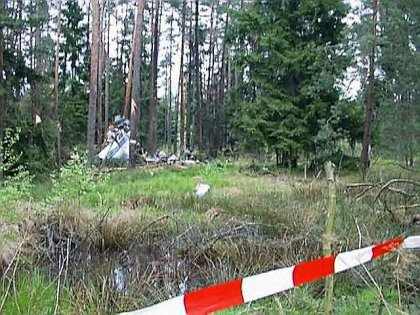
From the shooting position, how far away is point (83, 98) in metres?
32.3

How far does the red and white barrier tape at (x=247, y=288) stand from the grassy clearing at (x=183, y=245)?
59 centimetres

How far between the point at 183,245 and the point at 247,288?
474cm

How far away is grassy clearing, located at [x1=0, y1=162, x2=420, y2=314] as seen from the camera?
4.39 metres

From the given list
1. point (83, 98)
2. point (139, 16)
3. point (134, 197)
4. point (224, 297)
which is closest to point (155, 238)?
point (134, 197)

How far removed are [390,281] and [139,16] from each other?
15218mm

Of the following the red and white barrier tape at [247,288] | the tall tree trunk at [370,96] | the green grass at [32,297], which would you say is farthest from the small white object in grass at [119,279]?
the tall tree trunk at [370,96]

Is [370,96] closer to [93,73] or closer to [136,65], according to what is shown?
[136,65]

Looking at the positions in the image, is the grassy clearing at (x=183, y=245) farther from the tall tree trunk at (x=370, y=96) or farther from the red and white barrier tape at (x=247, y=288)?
the tall tree trunk at (x=370, y=96)

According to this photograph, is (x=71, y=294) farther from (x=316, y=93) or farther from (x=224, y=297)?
(x=316, y=93)

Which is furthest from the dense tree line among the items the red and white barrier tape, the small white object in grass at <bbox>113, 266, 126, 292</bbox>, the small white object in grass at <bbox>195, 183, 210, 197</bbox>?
the red and white barrier tape

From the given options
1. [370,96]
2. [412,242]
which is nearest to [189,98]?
[370,96]

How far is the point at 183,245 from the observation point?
703cm

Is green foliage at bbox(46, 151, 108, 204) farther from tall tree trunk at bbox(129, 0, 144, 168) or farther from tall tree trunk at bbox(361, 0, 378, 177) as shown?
tall tree trunk at bbox(129, 0, 144, 168)

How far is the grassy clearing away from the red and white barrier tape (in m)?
0.59
